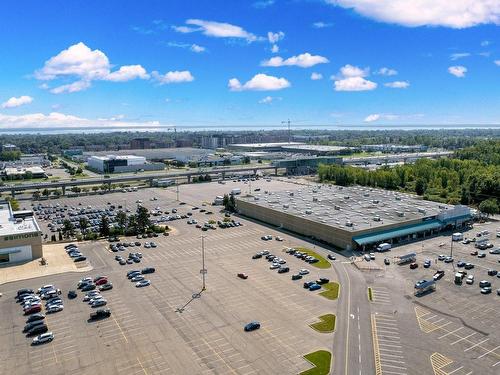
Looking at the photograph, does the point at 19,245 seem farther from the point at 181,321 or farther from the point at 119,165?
the point at 119,165

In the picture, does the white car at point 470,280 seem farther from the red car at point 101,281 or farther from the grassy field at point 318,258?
the red car at point 101,281

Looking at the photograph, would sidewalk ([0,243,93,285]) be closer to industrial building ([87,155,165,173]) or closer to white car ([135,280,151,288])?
white car ([135,280,151,288])

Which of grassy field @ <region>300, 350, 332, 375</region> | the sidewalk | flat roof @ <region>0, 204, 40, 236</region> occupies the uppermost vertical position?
flat roof @ <region>0, 204, 40, 236</region>

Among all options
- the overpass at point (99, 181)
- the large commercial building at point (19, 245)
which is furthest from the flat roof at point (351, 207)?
the overpass at point (99, 181)

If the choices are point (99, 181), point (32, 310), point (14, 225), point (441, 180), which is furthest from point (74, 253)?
point (441, 180)

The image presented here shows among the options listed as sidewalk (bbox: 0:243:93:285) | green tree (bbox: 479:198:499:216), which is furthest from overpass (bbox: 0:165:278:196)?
green tree (bbox: 479:198:499:216)

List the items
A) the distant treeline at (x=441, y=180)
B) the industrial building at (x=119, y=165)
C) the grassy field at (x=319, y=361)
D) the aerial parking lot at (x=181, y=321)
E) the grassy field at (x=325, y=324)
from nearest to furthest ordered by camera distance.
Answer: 1. the grassy field at (x=319, y=361)
2. the aerial parking lot at (x=181, y=321)
3. the grassy field at (x=325, y=324)
4. the distant treeline at (x=441, y=180)
5. the industrial building at (x=119, y=165)
